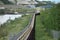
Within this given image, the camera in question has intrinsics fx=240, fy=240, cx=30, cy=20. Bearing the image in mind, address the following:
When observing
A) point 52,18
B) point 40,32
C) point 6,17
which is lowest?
point 40,32

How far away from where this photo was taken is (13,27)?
2834 millimetres

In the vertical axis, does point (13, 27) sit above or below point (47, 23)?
above

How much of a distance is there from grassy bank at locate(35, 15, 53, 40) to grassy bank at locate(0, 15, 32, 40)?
1.01 feet

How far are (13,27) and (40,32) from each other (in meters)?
0.74

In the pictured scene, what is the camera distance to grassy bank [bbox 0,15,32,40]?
2.69 metres

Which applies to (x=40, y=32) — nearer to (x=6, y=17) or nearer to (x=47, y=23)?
(x=47, y=23)

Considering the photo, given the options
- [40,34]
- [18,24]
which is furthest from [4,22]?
[40,34]

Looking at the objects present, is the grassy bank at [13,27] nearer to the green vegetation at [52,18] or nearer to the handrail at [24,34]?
the handrail at [24,34]

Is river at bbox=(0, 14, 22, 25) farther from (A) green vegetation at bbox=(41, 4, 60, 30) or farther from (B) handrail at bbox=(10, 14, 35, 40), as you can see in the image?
(A) green vegetation at bbox=(41, 4, 60, 30)

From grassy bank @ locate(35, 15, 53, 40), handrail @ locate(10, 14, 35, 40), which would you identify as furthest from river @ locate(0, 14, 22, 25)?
grassy bank @ locate(35, 15, 53, 40)

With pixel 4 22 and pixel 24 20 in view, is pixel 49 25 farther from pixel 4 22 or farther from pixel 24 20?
pixel 4 22

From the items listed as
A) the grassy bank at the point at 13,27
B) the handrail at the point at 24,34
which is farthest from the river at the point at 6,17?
the handrail at the point at 24,34

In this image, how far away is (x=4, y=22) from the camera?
278cm

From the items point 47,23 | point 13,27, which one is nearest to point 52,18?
point 47,23
